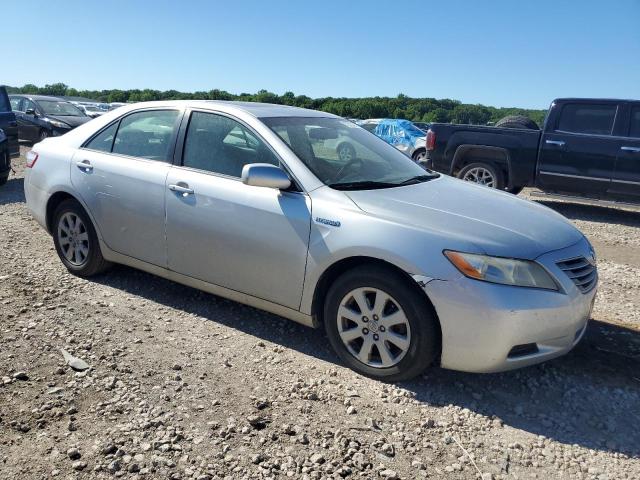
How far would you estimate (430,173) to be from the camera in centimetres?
445

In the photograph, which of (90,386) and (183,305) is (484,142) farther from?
(90,386)

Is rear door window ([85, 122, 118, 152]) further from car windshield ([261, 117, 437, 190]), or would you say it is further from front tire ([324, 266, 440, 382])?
front tire ([324, 266, 440, 382])

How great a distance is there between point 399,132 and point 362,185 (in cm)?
1552

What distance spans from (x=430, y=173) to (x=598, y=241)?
406 centimetres

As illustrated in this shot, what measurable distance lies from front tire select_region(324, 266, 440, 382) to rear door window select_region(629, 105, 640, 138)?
7155 mm

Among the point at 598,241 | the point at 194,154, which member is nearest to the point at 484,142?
the point at 598,241

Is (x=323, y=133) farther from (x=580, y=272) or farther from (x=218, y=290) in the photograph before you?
(x=580, y=272)

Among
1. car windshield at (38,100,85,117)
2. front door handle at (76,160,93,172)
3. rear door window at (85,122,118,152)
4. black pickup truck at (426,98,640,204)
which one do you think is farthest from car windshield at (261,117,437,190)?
car windshield at (38,100,85,117)

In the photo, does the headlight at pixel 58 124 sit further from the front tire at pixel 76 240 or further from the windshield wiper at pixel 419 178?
the windshield wiper at pixel 419 178

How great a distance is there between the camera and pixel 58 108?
1661 centimetres

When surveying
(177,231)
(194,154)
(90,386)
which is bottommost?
(90,386)

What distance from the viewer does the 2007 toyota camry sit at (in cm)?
304

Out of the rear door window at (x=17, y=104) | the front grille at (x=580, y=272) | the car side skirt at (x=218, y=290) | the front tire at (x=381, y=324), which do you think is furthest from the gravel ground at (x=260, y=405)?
the rear door window at (x=17, y=104)

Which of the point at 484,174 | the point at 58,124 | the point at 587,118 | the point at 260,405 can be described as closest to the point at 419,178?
the point at 260,405
